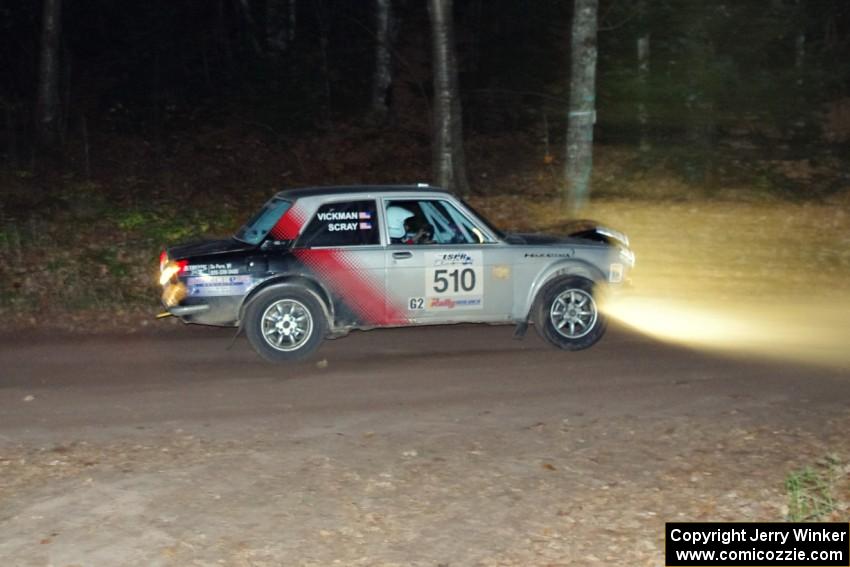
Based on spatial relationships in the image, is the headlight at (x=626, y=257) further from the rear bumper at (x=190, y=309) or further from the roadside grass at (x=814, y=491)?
the roadside grass at (x=814, y=491)

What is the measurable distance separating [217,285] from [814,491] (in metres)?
6.00

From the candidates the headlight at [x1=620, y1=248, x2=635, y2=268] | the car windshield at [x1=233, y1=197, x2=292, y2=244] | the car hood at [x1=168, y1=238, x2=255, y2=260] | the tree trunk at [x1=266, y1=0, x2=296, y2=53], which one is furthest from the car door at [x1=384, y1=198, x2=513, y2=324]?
the tree trunk at [x1=266, y1=0, x2=296, y2=53]

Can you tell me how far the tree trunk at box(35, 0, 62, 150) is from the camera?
71.1ft

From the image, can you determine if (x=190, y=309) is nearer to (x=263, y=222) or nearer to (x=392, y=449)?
(x=263, y=222)

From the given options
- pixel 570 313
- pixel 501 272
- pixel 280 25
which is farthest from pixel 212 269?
pixel 280 25

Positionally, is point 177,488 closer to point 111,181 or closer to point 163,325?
point 163,325

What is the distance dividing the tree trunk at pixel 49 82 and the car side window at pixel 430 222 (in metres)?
12.7

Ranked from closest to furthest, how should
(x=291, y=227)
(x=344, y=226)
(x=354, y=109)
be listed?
(x=291, y=227) < (x=344, y=226) < (x=354, y=109)

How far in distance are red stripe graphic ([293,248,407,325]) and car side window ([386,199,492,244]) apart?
62 cm

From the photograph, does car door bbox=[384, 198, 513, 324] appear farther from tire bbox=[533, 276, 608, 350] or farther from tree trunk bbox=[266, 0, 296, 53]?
tree trunk bbox=[266, 0, 296, 53]

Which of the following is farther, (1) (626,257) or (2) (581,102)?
(2) (581,102)

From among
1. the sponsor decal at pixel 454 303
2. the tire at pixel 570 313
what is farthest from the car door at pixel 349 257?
the tire at pixel 570 313

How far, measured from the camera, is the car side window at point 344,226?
11016 millimetres

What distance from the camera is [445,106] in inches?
727
